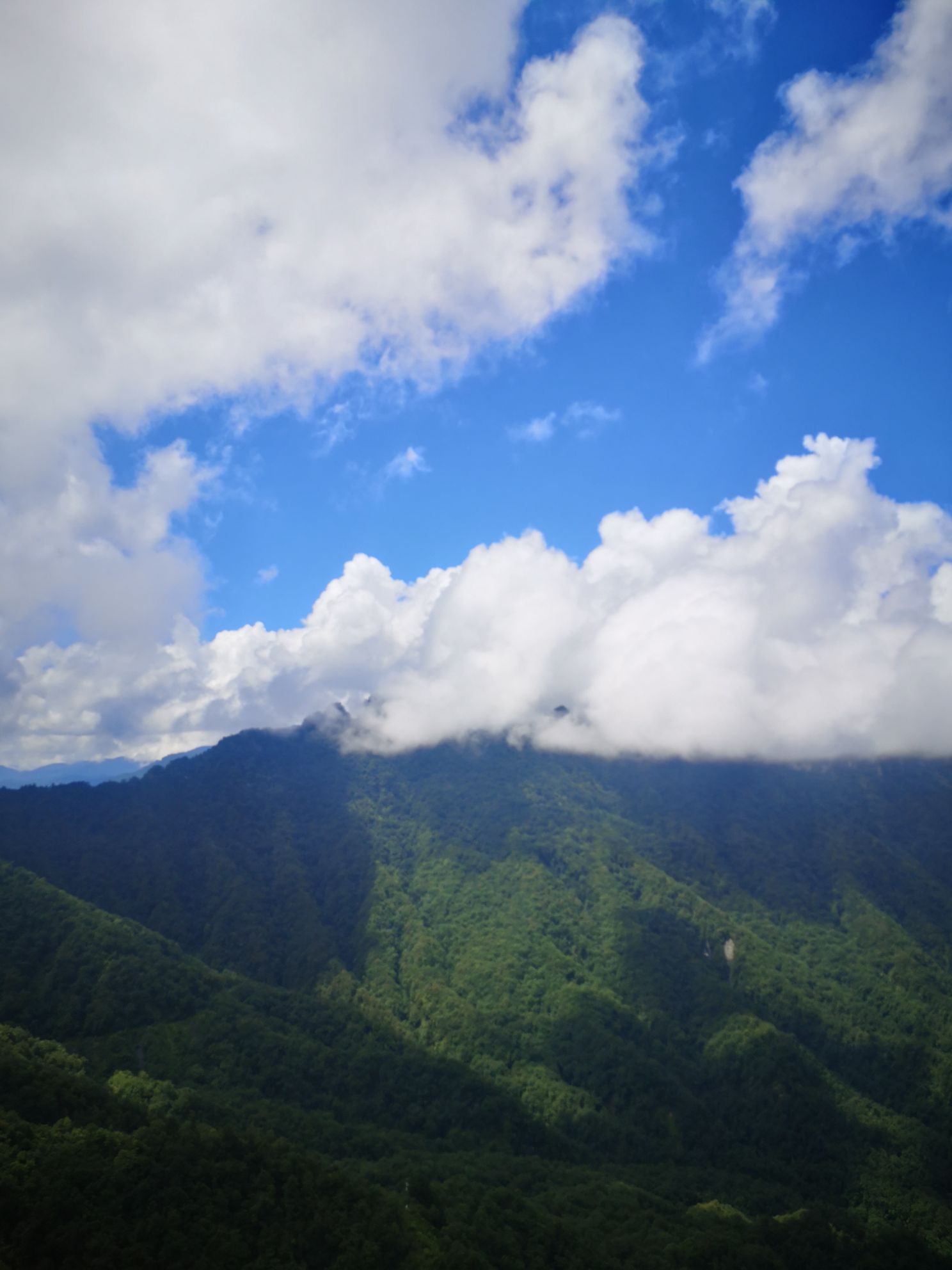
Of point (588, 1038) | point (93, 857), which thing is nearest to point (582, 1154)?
point (588, 1038)

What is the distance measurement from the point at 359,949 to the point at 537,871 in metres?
53.4

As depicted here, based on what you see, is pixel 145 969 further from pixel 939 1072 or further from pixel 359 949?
pixel 939 1072

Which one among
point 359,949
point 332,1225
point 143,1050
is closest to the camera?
point 332,1225

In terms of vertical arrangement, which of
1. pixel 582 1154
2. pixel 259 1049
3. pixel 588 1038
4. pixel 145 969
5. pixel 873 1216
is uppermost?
pixel 145 969

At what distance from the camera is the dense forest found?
190ft

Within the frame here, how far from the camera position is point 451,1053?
396ft

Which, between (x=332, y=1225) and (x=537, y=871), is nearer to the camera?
(x=332, y=1225)

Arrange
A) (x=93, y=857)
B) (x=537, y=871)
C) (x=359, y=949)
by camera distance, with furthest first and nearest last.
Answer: (x=537, y=871) < (x=93, y=857) < (x=359, y=949)

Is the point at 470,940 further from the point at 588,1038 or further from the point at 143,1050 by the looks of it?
the point at 143,1050

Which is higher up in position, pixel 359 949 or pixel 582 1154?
pixel 359 949

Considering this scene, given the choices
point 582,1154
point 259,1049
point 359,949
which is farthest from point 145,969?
point 582,1154

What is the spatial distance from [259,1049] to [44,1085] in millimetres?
42331

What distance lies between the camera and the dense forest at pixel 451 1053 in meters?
58.0

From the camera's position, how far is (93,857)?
16512 cm
